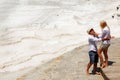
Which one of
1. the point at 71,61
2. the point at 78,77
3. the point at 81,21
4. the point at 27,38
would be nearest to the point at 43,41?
the point at 27,38

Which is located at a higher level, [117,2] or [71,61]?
[117,2]

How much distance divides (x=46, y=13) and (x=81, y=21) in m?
2.77

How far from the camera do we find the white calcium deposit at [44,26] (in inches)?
705

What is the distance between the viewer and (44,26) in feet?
70.8

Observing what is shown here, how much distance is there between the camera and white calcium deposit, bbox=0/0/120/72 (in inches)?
705

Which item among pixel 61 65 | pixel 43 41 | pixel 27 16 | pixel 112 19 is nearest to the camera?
pixel 61 65

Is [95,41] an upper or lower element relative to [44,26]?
upper

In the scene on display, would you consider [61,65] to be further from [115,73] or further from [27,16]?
[27,16]

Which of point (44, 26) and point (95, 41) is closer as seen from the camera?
point (95, 41)

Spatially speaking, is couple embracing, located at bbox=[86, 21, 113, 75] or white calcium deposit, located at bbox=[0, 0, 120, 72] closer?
couple embracing, located at bbox=[86, 21, 113, 75]

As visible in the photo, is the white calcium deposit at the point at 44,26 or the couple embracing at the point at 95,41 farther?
the white calcium deposit at the point at 44,26

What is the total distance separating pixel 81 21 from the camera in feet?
71.8

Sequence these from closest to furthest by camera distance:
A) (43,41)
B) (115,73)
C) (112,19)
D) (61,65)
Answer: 1. (115,73)
2. (61,65)
3. (43,41)
4. (112,19)

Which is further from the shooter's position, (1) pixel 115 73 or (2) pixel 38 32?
(2) pixel 38 32
